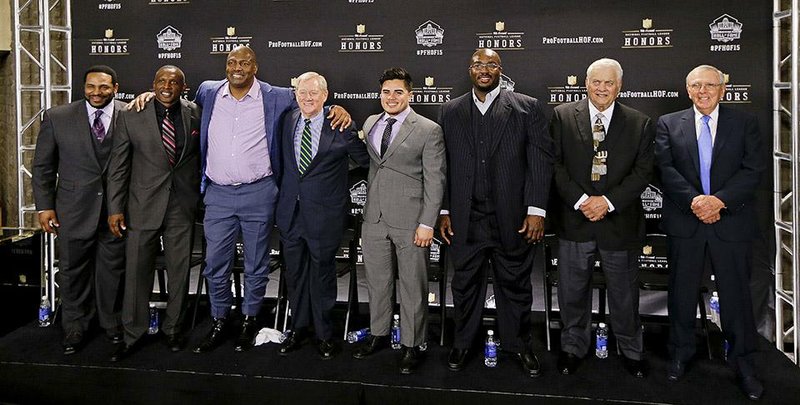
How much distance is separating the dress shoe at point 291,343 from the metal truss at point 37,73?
1942 mm

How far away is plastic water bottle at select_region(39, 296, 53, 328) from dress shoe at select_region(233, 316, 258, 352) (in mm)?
1389

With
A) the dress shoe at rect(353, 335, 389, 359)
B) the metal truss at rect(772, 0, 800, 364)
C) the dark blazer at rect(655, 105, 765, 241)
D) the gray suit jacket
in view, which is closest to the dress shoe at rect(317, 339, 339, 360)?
the dress shoe at rect(353, 335, 389, 359)

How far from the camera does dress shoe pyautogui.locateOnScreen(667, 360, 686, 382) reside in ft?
9.96

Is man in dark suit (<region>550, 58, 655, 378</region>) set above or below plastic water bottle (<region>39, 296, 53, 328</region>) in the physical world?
above

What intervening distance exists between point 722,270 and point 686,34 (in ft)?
5.45

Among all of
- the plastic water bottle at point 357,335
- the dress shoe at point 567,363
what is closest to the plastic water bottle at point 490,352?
the dress shoe at point 567,363

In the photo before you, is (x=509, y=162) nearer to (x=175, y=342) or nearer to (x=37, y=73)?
(x=175, y=342)

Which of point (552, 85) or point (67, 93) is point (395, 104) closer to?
point (552, 85)

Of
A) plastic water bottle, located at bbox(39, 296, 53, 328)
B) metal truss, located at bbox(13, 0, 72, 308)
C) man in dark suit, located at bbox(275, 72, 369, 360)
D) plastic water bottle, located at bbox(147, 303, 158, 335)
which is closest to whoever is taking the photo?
man in dark suit, located at bbox(275, 72, 369, 360)

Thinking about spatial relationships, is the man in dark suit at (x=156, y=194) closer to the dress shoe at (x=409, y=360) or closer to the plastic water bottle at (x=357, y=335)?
the plastic water bottle at (x=357, y=335)

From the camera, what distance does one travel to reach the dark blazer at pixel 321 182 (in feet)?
10.4

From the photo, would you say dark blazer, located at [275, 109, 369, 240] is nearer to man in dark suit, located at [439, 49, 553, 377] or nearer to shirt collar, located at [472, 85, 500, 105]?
man in dark suit, located at [439, 49, 553, 377]

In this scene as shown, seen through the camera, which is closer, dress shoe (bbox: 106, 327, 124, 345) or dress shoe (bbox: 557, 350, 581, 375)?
dress shoe (bbox: 557, 350, 581, 375)

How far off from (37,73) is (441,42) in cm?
339
